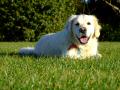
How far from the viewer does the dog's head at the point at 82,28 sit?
10.1 meters

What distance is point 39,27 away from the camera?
3125 centimetres

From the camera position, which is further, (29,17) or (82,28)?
(29,17)

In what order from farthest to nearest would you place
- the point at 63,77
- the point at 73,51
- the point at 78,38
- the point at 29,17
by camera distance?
the point at 29,17 < the point at 73,51 < the point at 78,38 < the point at 63,77

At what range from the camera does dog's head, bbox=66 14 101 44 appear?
10094 millimetres

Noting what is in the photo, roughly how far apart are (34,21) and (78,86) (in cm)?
2528

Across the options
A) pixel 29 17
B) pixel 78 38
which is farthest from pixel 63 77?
pixel 29 17

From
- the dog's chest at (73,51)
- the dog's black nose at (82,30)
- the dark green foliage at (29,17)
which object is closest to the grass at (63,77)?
the dog's black nose at (82,30)

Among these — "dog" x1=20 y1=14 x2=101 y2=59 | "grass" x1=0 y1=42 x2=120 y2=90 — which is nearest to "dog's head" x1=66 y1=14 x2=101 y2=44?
"dog" x1=20 y1=14 x2=101 y2=59

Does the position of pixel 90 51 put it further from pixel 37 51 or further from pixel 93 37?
pixel 37 51

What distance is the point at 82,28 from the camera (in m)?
10.1

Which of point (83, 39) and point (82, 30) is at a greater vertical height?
point (82, 30)

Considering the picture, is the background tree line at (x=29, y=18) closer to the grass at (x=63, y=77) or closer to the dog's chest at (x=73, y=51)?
the dog's chest at (x=73, y=51)

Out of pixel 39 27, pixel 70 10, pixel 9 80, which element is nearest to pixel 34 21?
pixel 39 27

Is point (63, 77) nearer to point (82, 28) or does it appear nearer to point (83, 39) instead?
point (82, 28)
